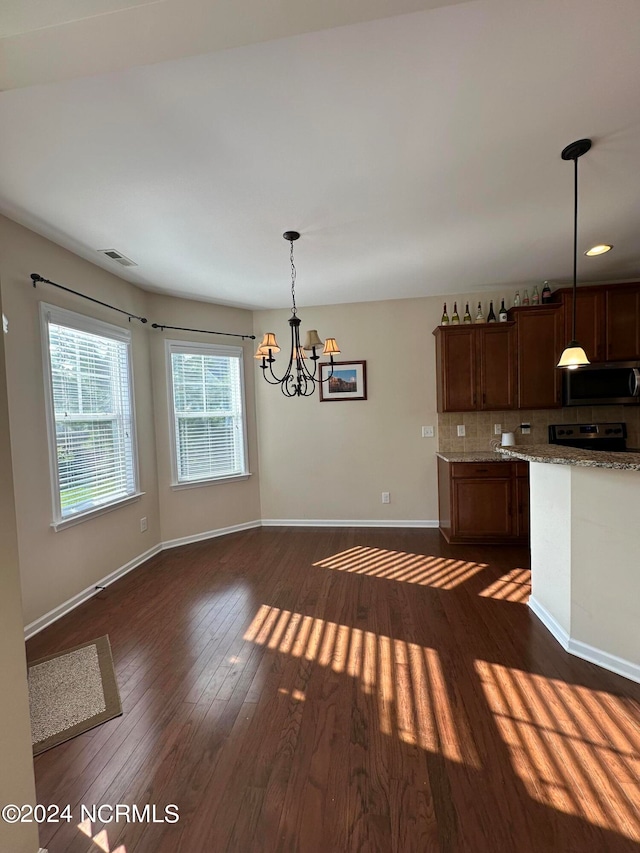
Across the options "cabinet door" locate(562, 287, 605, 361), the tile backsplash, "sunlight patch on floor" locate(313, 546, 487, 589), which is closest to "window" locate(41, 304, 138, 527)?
"sunlight patch on floor" locate(313, 546, 487, 589)

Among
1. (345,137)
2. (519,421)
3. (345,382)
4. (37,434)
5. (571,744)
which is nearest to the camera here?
(571,744)

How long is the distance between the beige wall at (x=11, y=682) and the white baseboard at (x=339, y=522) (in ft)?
11.5

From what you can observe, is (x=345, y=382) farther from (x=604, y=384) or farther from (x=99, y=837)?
(x=99, y=837)

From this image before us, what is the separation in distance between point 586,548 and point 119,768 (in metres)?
2.42

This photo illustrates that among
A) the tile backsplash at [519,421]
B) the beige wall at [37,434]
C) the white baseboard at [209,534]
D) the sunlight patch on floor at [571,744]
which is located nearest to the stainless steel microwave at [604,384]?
the tile backsplash at [519,421]

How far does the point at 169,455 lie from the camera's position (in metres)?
3.99

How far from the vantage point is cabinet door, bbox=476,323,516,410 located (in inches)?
150

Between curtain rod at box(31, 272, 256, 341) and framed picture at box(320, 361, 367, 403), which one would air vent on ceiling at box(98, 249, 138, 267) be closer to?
curtain rod at box(31, 272, 256, 341)

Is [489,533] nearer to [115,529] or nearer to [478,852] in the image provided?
[478,852]

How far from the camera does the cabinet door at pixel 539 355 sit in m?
3.74

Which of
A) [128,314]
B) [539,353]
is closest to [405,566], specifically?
[539,353]

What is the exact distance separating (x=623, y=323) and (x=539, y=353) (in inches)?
32.1

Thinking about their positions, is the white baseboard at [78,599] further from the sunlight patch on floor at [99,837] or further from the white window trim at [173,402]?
the sunlight patch on floor at [99,837]

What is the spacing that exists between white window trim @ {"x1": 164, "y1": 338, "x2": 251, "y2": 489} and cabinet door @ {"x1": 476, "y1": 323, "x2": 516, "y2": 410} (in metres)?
2.71
